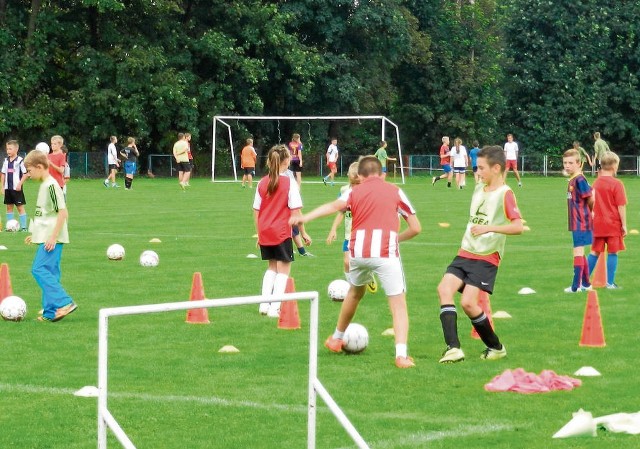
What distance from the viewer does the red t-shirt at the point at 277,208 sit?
38.9 ft

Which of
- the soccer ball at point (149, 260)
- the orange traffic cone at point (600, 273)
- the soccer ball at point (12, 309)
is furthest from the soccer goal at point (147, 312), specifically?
the soccer ball at point (149, 260)

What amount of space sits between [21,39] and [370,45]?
1671 centimetres

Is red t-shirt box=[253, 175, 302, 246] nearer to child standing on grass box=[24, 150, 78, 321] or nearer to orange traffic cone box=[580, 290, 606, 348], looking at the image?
child standing on grass box=[24, 150, 78, 321]

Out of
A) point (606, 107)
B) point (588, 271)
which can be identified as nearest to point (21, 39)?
point (606, 107)

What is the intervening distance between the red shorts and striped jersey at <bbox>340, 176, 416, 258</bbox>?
540 centimetres

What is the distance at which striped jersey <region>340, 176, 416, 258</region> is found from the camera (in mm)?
9609

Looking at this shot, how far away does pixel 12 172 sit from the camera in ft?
75.5

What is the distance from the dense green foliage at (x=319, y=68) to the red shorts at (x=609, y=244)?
37.0 metres

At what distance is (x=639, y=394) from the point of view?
842 centimetres

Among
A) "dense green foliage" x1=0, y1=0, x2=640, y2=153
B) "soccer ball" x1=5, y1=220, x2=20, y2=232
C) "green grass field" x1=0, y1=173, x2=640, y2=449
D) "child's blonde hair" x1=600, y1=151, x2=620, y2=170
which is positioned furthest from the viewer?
"dense green foliage" x1=0, y1=0, x2=640, y2=153

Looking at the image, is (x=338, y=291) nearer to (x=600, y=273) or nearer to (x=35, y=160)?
(x=600, y=273)

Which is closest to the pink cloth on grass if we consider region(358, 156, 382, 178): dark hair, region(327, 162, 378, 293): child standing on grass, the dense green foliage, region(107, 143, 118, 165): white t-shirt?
region(358, 156, 382, 178): dark hair

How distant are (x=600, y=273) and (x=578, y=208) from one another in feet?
4.22

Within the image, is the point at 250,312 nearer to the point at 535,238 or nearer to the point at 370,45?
the point at 535,238
